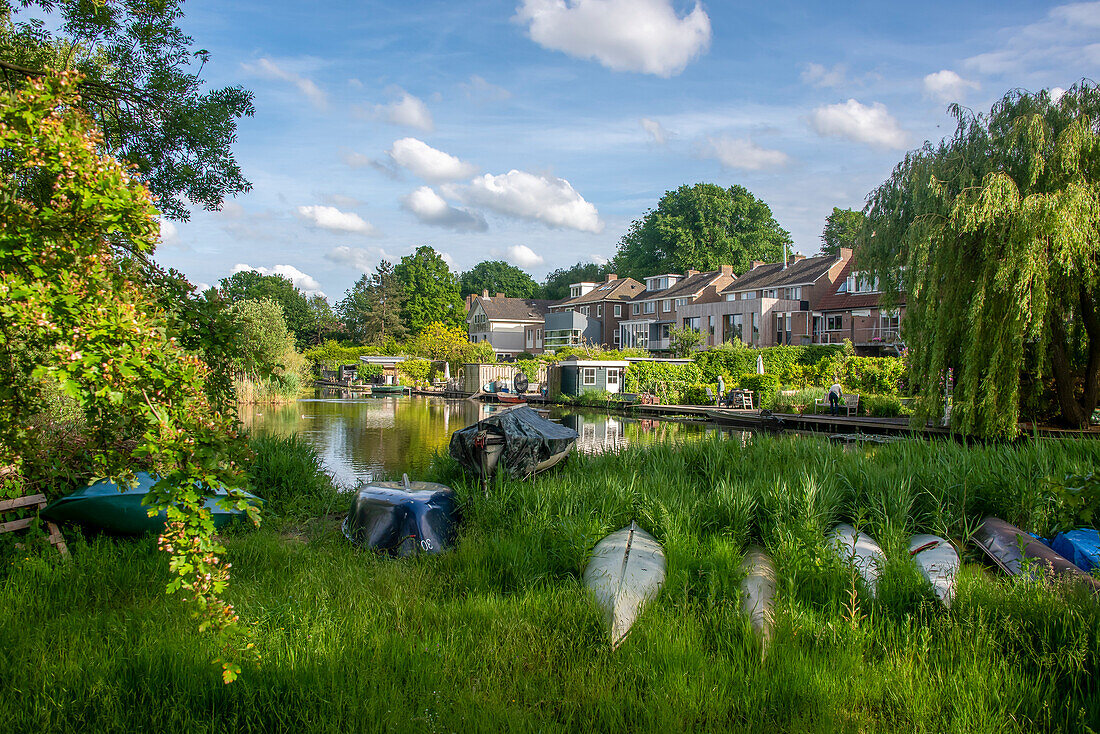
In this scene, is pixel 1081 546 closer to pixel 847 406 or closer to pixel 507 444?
pixel 507 444

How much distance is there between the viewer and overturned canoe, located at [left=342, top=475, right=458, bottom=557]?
796 cm

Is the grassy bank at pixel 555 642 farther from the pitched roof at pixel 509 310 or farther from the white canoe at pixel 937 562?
the pitched roof at pixel 509 310

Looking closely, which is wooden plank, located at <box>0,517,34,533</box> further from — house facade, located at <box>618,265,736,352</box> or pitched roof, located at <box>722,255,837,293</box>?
house facade, located at <box>618,265,736,352</box>

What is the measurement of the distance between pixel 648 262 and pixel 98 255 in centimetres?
7940

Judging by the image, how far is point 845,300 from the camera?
1813 inches

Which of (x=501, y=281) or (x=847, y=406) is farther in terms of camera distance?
(x=501, y=281)

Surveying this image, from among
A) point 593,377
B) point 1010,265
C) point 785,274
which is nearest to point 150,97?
point 1010,265

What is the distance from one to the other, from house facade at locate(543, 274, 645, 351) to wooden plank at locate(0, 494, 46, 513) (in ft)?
189

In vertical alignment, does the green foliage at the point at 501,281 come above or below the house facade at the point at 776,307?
above

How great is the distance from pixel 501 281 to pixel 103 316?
4152 inches

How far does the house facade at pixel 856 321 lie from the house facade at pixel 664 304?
478 inches

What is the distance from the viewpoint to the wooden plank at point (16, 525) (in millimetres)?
6175

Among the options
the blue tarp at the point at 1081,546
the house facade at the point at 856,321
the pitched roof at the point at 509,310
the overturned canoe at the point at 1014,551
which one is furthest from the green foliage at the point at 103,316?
the pitched roof at the point at 509,310

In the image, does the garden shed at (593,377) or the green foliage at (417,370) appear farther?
the green foliage at (417,370)
